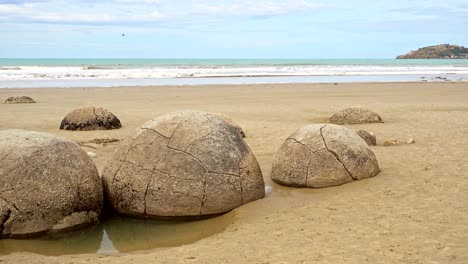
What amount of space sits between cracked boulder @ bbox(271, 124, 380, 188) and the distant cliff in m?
122

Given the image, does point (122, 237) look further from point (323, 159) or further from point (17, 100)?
point (17, 100)

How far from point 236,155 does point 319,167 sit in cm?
134

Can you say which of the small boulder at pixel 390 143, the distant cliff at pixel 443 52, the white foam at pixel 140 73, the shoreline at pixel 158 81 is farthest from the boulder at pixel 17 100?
the distant cliff at pixel 443 52

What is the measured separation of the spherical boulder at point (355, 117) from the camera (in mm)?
13786

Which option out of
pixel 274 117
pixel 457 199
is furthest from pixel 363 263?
pixel 274 117

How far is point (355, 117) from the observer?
45.5 feet

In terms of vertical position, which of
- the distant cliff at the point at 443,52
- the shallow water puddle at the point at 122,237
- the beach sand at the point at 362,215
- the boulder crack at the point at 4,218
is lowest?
the shallow water puddle at the point at 122,237

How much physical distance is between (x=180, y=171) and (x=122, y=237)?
39.3 inches

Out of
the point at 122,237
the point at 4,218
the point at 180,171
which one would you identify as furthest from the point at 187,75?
the point at 4,218

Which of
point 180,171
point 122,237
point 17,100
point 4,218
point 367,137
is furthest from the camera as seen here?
point 17,100

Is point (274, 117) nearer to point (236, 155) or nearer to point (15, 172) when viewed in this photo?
point (236, 155)

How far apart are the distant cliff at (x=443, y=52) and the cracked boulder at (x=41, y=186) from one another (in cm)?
12435

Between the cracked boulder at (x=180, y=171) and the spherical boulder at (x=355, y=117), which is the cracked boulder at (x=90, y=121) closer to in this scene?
the spherical boulder at (x=355, y=117)

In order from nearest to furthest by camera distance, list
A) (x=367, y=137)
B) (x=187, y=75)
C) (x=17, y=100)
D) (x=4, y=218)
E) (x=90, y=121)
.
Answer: (x=4, y=218), (x=367, y=137), (x=90, y=121), (x=17, y=100), (x=187, y=75)
